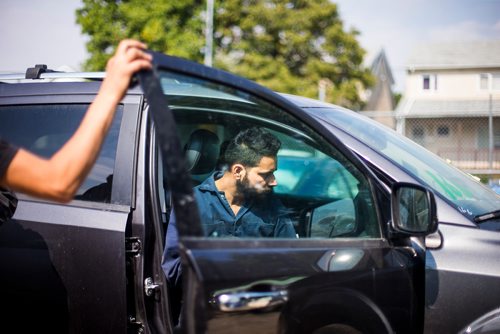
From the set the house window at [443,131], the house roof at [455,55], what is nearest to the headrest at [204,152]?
the house window at [443,131]

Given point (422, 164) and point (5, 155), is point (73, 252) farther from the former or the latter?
point (422, 164)

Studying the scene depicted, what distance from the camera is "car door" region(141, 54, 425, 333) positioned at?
154 cm

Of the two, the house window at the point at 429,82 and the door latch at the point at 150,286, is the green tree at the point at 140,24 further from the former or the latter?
the door latch at the point at 150,286

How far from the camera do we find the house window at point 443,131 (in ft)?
78.8

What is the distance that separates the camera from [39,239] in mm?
2311

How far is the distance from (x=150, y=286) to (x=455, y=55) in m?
31.0

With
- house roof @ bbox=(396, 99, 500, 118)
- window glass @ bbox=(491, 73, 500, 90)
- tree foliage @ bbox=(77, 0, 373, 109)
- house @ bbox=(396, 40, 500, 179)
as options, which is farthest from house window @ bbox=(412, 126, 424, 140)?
window glass @ bbox=(491, 73, 500, 90)

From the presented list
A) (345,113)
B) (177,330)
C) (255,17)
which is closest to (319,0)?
(255,17)

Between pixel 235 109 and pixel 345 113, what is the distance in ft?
3.51

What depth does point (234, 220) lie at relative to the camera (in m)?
2.35

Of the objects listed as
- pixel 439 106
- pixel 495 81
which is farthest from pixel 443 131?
pixel 495 81

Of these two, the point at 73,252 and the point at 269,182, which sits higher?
the point at 269,182

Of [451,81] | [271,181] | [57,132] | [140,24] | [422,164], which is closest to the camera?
[271,181]

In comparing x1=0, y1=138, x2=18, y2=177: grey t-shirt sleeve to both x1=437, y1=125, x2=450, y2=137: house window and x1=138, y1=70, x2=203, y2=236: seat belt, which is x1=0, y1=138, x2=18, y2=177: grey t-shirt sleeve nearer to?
x1=138, y1=70, x2=203, y2=236: seat belt
